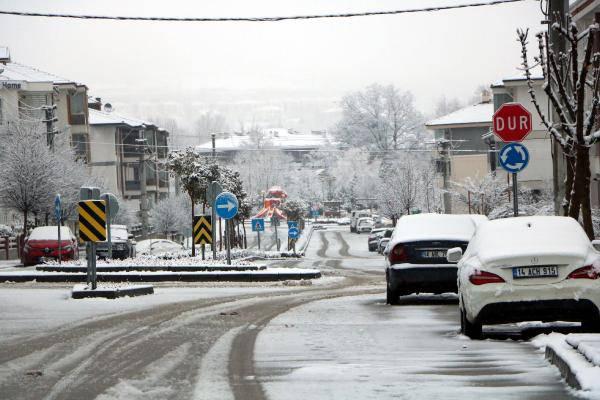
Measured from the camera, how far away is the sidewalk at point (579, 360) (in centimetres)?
819

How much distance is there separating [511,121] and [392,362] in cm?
1020

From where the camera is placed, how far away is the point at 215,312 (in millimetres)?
17562

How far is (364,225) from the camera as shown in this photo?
112 m

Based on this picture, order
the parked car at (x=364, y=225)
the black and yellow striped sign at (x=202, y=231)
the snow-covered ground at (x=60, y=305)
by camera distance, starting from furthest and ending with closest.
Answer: the parked car at (x=364, y=225) → the black and yellow striped sign at (x=202, y=231) → the snow-covered ground at (x=60, y=305)

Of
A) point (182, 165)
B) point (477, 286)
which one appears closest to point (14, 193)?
point (182, 165)

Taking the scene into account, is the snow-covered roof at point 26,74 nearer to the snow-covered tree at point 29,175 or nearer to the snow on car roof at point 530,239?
the snow-covered tree at point 29,175

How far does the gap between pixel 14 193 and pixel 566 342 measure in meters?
51.2

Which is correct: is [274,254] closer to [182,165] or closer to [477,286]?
[182,165]

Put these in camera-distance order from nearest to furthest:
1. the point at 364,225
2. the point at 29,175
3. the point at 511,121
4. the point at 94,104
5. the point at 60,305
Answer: the point at 60,305 < the point at 511,121 < the point at 29,175 < the point at 364,225 < the point at 94,104

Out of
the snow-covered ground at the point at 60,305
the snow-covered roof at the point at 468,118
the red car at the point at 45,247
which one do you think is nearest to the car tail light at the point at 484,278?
the snow-covered ground at the point at 60,305

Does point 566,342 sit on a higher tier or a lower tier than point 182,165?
lower

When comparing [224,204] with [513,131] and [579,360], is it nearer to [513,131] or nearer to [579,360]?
[513,131]

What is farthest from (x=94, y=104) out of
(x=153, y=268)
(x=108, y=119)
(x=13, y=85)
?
(x=153, y=268)

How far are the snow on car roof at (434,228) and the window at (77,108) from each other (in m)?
79.7
